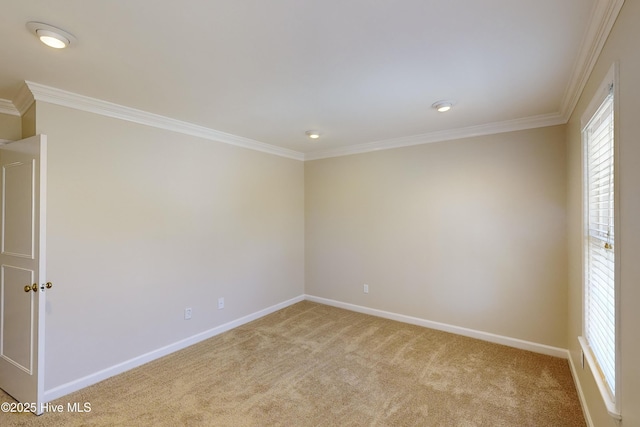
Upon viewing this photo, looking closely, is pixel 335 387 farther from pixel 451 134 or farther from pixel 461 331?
pixel 451 134

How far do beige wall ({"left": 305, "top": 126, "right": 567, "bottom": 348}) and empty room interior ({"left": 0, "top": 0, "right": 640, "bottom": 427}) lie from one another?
0.08 feet

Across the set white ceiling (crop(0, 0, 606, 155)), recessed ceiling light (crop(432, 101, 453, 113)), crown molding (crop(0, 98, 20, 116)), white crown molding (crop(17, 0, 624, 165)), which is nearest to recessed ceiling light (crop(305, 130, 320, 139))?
white ceiling (crop(0, 0, 606, 155))

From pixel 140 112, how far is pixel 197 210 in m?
1.14

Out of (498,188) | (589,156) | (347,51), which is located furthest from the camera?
(498,188)

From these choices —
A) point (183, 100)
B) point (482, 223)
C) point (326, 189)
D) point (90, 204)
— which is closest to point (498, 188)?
point (482, 223)

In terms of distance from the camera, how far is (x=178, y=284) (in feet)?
10.7

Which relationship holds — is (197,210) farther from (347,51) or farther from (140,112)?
(347,51)

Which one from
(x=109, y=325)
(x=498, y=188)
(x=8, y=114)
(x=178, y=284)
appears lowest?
(x=109, y=325)

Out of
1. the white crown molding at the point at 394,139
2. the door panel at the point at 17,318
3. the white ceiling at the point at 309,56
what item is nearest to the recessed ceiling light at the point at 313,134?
the white ceiling at the point at 309,56

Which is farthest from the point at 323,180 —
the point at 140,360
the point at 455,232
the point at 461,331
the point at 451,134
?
the point at 140,360

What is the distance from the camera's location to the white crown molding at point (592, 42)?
1.39 meters

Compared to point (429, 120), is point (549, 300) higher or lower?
lower

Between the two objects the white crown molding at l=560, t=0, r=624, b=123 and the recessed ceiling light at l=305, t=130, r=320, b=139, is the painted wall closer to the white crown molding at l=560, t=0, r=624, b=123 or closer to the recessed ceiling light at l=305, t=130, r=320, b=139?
the recessed ceiling light at l=305, t=130, r=320, b=139

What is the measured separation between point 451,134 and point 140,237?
3618 mm
